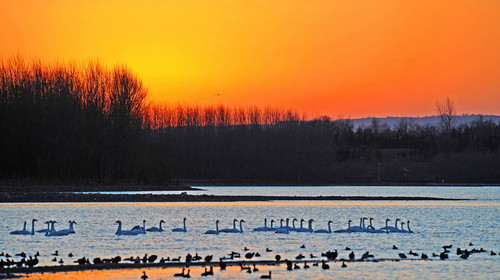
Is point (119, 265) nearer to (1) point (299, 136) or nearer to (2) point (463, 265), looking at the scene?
(2) point (463, 265)

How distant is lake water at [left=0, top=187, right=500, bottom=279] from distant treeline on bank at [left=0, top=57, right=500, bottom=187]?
19709mm

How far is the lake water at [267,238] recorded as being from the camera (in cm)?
1936

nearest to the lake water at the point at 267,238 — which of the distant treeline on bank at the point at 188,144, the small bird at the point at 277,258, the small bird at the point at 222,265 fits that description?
the small bird at the point at 222,265

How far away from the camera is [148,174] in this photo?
6888 cm

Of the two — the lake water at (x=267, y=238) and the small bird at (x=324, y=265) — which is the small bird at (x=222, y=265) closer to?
the lake water at (x=267, y=238)

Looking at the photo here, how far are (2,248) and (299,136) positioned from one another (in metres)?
89.4

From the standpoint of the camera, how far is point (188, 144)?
106125mm

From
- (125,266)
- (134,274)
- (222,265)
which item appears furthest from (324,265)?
(125,266)

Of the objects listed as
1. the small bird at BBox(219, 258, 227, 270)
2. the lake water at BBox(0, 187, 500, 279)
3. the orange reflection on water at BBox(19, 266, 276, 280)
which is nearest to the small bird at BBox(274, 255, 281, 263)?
the lake water at BBox(0, 187, 500, 279)

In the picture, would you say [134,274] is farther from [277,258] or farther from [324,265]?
[324,265]

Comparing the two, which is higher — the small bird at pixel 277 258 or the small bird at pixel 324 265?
the small bird at pixel 277 258

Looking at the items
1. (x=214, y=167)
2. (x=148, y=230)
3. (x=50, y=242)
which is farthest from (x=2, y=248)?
(x=214, y=167)

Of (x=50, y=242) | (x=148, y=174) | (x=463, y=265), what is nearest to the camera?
(x=463, y=265)

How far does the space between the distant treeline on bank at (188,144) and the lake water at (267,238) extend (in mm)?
19709
